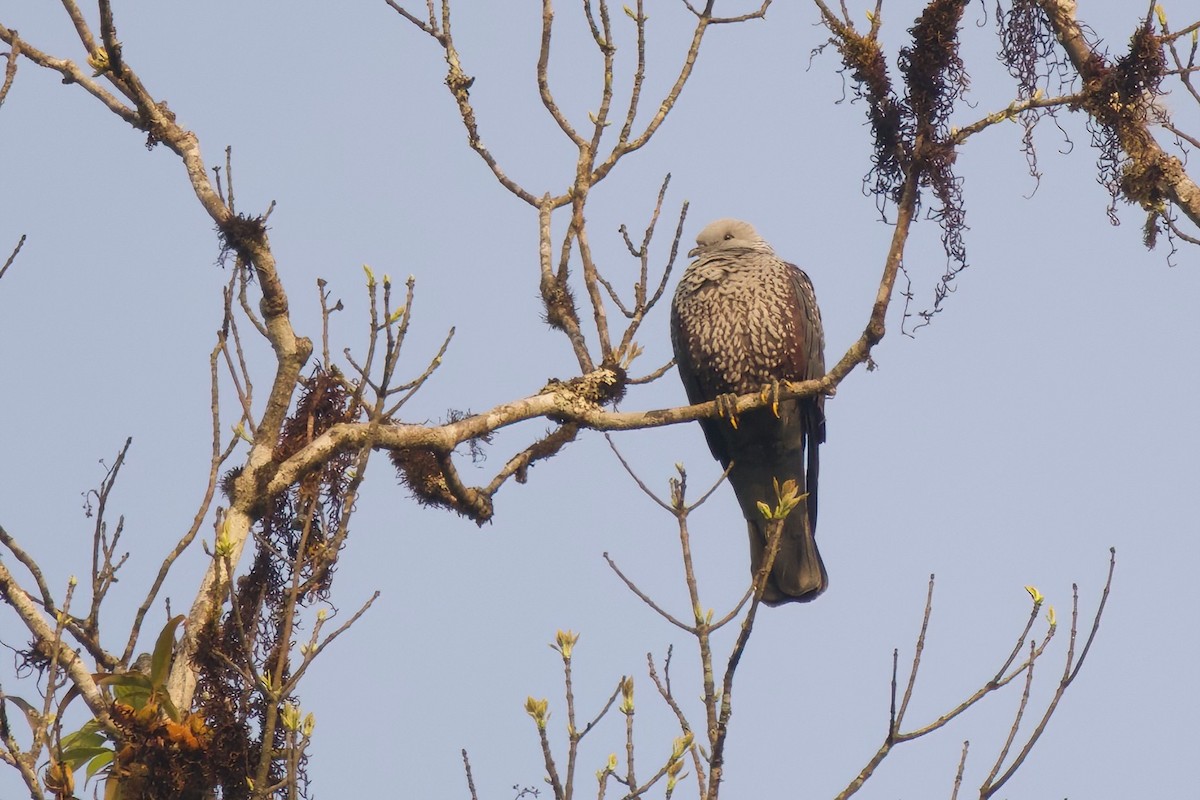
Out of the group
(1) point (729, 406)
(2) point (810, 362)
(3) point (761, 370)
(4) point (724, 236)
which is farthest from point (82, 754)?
(4) point (724, 236)

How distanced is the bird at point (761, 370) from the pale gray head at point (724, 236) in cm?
14

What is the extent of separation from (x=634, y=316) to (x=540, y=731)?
7.20 ft

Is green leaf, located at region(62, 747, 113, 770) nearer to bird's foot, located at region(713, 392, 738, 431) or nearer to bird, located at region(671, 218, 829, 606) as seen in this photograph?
bird's foot, located at region(713, 392, 738, 431)

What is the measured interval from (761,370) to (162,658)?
3.57 meters

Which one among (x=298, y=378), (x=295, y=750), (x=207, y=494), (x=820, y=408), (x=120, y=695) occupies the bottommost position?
(x=295, y=750)

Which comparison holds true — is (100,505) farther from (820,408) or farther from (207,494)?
(820,408)

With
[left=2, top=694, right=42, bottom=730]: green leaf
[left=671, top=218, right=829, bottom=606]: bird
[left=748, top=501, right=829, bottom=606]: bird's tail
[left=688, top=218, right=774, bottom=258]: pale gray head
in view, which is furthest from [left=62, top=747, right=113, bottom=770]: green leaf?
[left=688, top=218, right=774, bottom=258]: pale gray head

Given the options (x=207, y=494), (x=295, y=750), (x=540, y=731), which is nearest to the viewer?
(x=295, y=750)

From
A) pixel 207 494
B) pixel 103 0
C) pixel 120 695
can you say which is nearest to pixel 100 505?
pixel 207 494

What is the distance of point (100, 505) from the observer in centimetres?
428

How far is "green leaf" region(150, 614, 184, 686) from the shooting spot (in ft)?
12.5

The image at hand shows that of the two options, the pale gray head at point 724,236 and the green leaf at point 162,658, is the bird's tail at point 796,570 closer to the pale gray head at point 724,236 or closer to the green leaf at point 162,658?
the pale gray head at point 724,236

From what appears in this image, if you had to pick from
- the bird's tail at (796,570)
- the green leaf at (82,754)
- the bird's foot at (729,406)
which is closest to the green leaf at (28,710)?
the green leaf at (82,754)

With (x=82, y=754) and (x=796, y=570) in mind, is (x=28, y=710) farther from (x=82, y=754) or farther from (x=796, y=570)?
(x=796, y=570)
